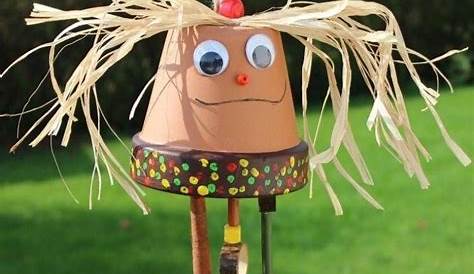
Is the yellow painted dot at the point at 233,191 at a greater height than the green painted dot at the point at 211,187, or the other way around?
the green painted dot at the point at 211,187

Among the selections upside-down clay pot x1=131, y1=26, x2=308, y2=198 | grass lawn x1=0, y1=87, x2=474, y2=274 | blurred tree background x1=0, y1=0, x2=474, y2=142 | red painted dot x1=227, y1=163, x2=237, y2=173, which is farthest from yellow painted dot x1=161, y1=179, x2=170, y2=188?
blurred tree background x1=0, y1=0, x2=474, y2=142

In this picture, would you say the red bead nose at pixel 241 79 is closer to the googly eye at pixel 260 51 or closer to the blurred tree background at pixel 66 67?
the googly eye at pixel 260 51

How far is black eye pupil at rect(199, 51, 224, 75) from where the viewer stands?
173 cm

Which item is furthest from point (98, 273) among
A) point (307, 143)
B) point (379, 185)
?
point (307, 143)

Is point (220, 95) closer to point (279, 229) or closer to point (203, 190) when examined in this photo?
point (203, 190)

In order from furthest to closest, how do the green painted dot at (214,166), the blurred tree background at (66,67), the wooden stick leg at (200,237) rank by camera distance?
the blurred tree background at (66,67) < the wooden stick leg at (200,237) < the green painted dot at (214,166)

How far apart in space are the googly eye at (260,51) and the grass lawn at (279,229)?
2177 millimetres

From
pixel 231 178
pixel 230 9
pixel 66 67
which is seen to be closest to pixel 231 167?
pixel 231 178

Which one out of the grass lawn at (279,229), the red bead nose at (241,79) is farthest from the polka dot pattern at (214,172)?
the grass lawn at (279,229)

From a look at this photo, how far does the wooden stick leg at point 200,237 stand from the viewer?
1793 millimetres

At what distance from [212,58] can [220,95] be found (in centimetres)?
6

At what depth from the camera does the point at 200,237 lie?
1794 mm

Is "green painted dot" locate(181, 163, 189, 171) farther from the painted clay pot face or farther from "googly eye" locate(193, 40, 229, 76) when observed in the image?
"googly eye" locate(193, 40, 229, 76)

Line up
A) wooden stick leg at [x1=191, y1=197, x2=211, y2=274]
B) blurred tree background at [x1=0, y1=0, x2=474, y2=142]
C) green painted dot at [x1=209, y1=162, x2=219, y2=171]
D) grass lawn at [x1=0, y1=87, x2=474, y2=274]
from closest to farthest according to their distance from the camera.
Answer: green painted dot at [x1=209, y1=162, x2=219, y2=171] → wooden stick leg at [x1=191, y1=197, x2=211, y2=274] → grass lawn at [x1=0, y1=87, x2=474, y2=274] → blurred tree background at [x1=0, y1=0, x2=474, y2=142]
